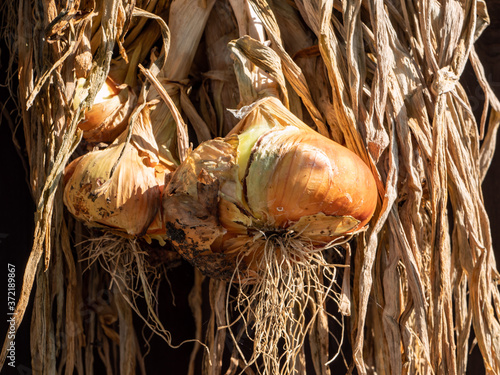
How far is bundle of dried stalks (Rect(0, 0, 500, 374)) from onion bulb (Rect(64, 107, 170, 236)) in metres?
0.03

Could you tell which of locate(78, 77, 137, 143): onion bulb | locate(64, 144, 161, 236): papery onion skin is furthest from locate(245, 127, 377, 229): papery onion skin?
locate(78, 77, 137, 143): onion bulb

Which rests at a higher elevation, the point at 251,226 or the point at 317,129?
the point at 317,129

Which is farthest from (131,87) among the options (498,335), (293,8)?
(498,335)

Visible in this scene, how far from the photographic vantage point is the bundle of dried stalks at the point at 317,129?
3.00 ft

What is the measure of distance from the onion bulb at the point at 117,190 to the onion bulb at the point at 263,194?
0.04 metres

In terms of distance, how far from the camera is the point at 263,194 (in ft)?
2.59

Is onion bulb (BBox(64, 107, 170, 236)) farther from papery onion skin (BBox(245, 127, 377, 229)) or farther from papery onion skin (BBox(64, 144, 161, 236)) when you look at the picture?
papery onion skin (BBox(245, 127, 377, 229))

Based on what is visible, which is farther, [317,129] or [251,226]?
[317,129]

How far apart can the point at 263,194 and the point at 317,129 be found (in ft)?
0.82

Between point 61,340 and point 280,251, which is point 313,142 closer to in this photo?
point 280,251

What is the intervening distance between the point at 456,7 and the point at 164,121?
0.56 meters

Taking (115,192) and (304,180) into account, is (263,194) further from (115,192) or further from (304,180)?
(115,192)

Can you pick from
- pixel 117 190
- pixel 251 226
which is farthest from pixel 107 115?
pixel 251 226

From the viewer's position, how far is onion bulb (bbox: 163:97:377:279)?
78 cm
